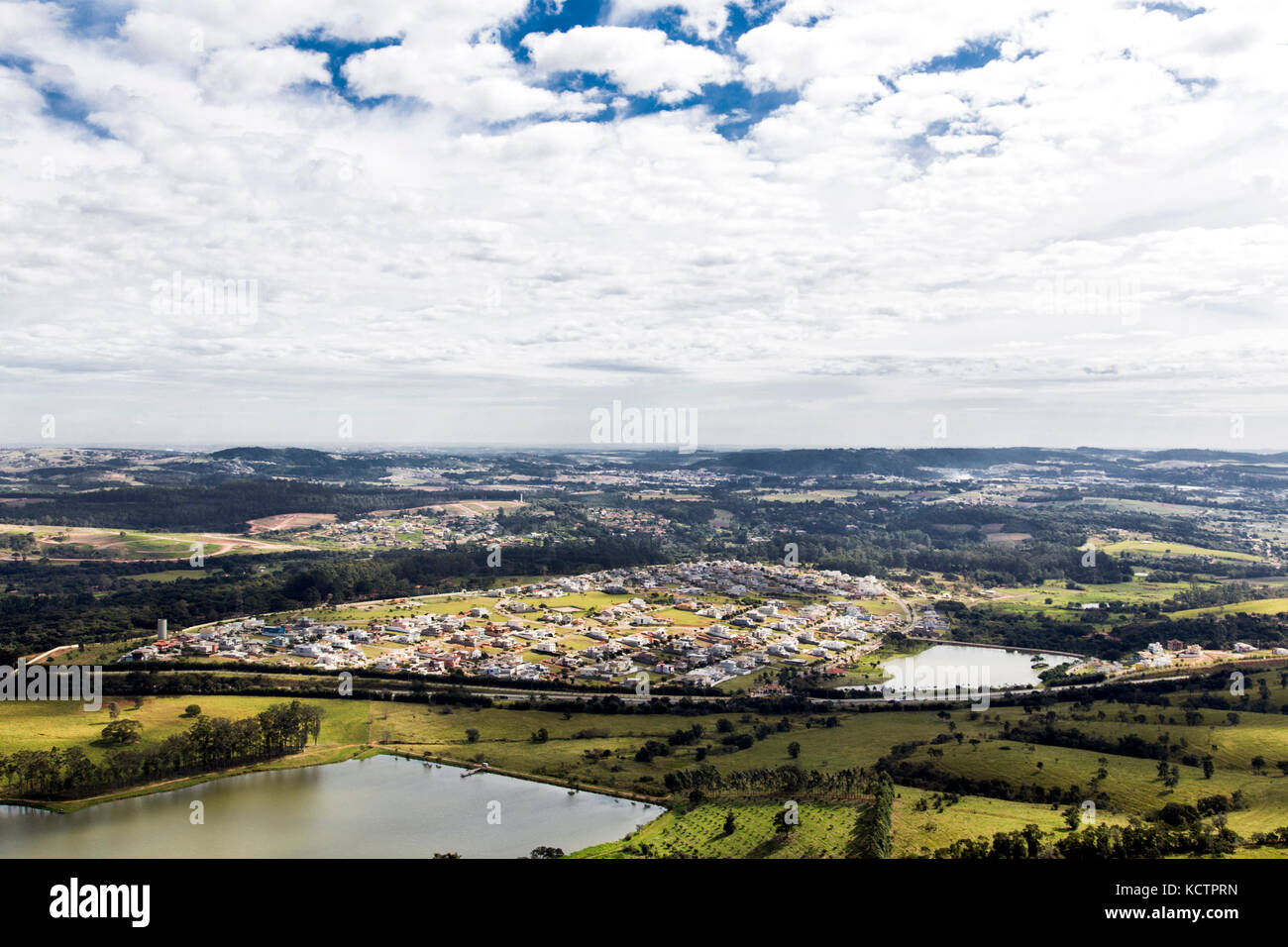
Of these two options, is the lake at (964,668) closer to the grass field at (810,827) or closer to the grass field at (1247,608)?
the grass field at (1247,608)

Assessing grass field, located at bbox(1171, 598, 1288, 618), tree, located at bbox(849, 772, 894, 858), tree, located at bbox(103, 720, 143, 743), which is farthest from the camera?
grass field, located at bbox(1171, 598, 1288, 618)

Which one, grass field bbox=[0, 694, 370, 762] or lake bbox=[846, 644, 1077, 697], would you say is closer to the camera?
grass field bbox=[0, 694, 370, 762]

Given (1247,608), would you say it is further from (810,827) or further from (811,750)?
(810,827)

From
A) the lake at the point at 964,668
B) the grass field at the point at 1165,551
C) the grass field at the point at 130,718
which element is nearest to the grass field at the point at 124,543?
the grass field at the point at 130,718

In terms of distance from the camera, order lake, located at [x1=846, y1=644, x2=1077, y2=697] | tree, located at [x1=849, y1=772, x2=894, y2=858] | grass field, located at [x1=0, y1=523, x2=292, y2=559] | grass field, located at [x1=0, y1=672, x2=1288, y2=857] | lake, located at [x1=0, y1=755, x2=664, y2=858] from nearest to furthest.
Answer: tree, located at [x1=849, y1=772, x2=894, y2=858] → lake, located at [x1=0, y1=755, x2=664, y2=858] → grass field, located at [x1=0, y1=672, x2=1288, y2=857] → lake, located at [x1=846, y1=644, x2=1077, y2=697] → grass field, located at [x1=0, y1=523, x2=292, y2=559]

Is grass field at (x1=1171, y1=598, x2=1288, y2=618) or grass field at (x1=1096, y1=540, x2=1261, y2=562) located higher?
grass field at (x1=1096, y1=540, x2=1261, y2=562)

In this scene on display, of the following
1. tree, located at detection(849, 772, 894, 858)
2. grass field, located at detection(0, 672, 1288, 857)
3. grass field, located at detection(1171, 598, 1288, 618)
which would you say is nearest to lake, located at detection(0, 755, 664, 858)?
grass field, located at detection(0, 672, 1288, 857)

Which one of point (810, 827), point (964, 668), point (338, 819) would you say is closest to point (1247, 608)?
point (964, 668)

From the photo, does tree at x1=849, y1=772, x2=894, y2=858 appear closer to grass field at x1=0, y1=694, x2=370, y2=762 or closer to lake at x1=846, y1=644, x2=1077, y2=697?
lake at x1=846, y1=644, x2=1077, y2=697
